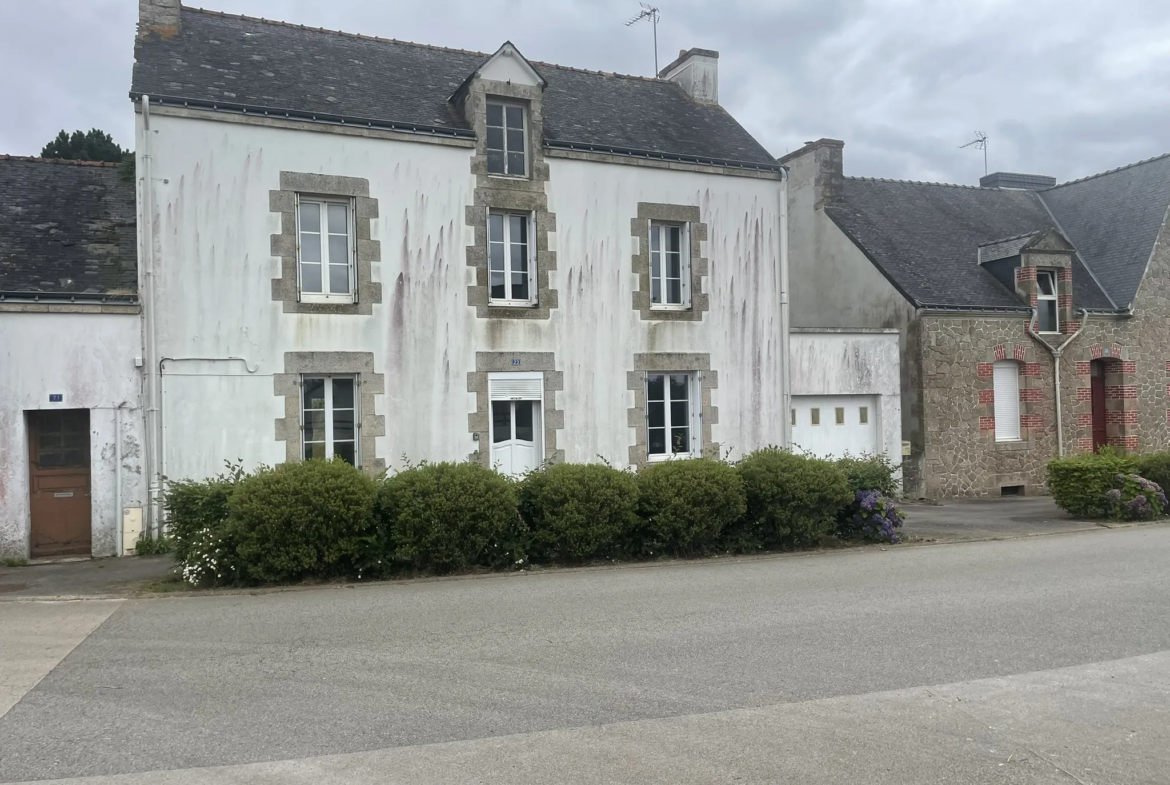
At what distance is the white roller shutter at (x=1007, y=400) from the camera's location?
18.4 meters

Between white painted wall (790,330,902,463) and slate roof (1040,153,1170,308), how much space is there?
255 inches

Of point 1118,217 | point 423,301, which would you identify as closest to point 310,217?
point 423,301

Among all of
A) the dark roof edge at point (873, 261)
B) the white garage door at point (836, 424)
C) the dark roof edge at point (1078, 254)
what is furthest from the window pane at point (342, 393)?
the dark roof edge at point (1078, 254)

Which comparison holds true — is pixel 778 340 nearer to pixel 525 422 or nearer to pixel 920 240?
pixel 525 422

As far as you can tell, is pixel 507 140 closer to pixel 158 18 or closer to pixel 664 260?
pixel 664 260

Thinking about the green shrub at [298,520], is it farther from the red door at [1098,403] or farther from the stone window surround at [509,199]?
the red door at [1098,403]

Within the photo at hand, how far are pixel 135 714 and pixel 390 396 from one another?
809cm

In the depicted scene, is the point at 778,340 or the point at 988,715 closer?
the point at 988,715

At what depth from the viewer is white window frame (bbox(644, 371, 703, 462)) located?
15047 millimetres

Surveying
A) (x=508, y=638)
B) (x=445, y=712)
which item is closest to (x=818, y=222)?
(x=508, y=638)

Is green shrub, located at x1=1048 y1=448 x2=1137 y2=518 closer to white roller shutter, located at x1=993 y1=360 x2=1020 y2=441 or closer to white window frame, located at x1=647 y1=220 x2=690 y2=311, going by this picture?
white roller shutter, located at x1=993 y1=360 x2=1020 y2=441

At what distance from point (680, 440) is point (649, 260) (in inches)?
117

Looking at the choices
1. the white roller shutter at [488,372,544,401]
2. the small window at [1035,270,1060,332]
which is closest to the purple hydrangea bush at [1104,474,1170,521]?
the small window at [1035,270,1060,332]

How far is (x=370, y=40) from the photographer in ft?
50.4
